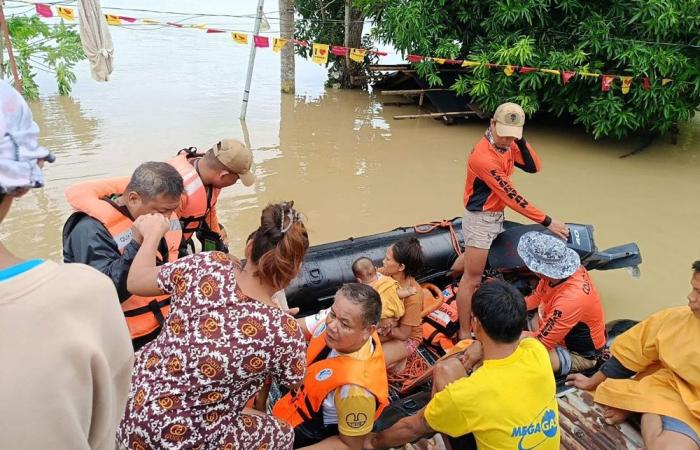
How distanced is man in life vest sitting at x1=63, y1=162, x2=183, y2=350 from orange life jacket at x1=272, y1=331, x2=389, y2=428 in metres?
0.75

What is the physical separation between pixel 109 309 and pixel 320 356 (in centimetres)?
162

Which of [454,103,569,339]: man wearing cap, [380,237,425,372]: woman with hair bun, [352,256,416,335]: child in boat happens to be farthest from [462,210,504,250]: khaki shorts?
[352,256,416,335]: child in boat

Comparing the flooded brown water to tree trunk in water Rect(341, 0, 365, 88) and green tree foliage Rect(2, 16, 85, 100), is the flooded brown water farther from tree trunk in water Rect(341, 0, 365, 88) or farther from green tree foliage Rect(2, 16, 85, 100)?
tree trunk in water Rect(341, 0, 365, 88)

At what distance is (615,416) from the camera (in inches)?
112

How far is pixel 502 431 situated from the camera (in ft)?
6.74

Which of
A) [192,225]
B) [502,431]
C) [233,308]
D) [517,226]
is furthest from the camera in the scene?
[517,226]

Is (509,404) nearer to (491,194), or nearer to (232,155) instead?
(232,155)

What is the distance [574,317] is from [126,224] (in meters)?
2.52

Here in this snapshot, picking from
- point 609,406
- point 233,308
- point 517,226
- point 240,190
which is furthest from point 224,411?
point 240,190

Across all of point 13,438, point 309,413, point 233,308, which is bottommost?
point 309,413

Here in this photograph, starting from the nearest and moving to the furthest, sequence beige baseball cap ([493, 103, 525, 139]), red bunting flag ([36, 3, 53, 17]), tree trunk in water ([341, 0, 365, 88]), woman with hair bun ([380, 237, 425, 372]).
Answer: woman with hair bun ([380, 237, 425, 372]) < beige baseball cap ([493, 103, 525, 139]) < red bunting flag ([36, 3, 53, 17]) < tree trunk in water ([341, 0, 365, 88])

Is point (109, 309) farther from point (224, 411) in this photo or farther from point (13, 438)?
point (224, 411)

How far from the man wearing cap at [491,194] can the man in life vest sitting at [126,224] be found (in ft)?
7.21

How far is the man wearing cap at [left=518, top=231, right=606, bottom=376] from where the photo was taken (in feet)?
10.5
